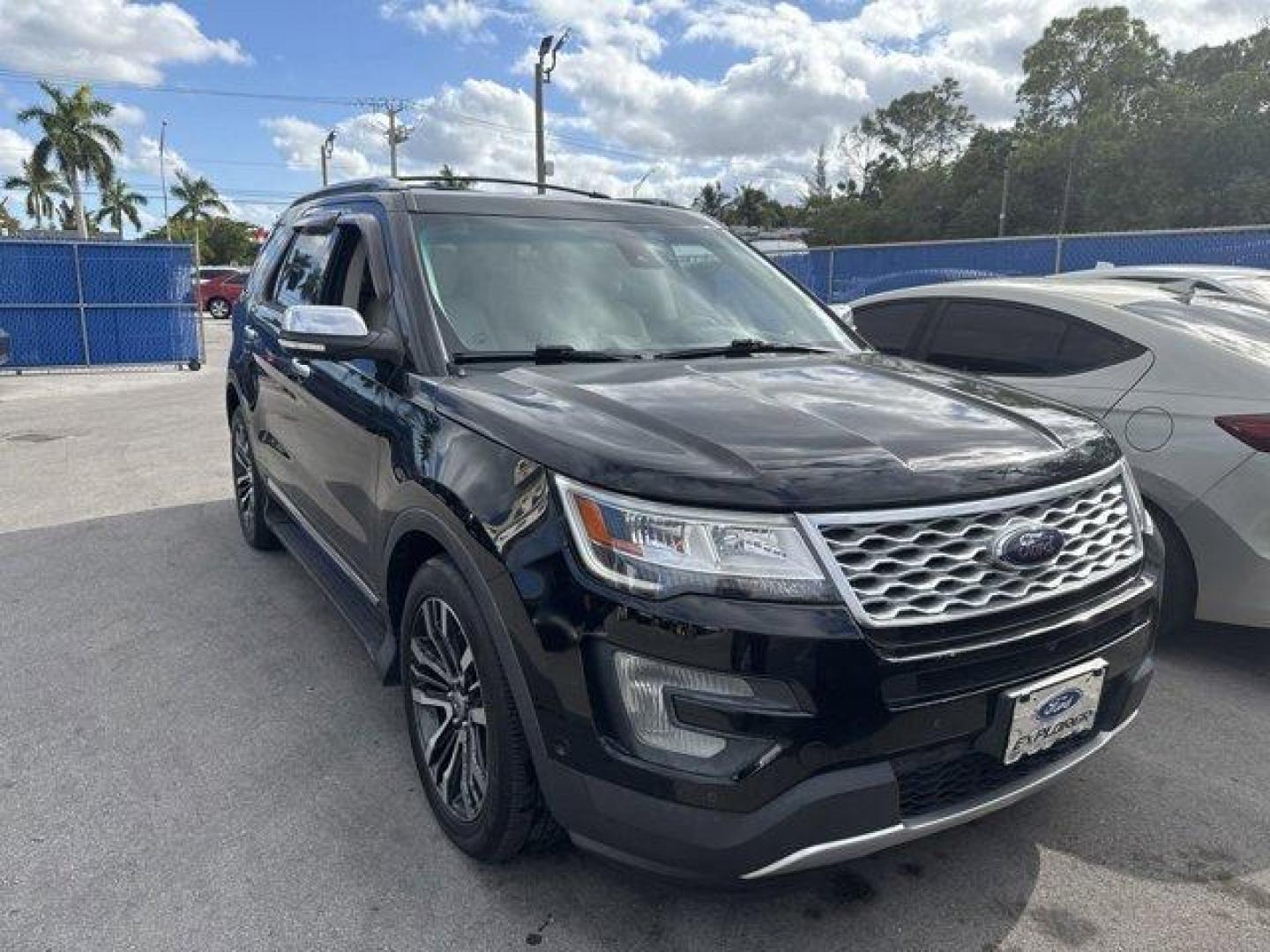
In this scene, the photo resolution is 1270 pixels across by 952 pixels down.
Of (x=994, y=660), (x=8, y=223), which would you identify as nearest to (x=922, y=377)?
(x=994, y=660)

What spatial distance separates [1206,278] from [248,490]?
19.3 feet

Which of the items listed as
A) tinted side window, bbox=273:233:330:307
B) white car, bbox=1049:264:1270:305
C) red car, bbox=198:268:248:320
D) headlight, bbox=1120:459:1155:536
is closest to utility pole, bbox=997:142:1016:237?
red car, bbox=198:268:248:320

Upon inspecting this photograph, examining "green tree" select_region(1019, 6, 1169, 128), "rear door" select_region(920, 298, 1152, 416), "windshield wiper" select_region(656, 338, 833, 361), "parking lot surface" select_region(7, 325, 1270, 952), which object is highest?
"green tree" select_region(1019, 6, 1169, 128)

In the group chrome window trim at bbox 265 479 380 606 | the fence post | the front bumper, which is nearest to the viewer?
the front bumper

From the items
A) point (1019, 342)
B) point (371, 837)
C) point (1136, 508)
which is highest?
point (1019, 342)

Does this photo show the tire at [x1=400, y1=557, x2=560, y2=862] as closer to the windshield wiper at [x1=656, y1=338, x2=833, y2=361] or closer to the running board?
the running board

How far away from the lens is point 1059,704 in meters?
2.26

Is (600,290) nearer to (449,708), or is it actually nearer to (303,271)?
(449,708)

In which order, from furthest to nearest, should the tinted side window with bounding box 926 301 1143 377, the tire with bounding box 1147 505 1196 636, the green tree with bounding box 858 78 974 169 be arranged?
the green tree with bounding box 858 78 974 169 < the tinted side window with bounding box 926 301 1143 377 < the tire with bounding box 1147 505 1196 636

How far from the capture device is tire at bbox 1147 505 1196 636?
12.7 feet

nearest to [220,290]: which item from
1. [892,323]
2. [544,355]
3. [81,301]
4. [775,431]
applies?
[81,301]

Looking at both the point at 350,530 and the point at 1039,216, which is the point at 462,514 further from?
the point at 1039,216

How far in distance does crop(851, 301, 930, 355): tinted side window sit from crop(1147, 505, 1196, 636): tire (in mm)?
1763

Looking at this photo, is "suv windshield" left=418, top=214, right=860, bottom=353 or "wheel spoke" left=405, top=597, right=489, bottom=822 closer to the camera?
"wheel spoke" left=405, top=597, right=489, bottom=822
